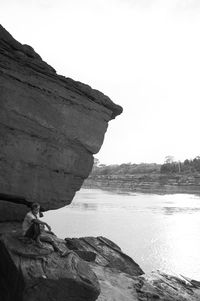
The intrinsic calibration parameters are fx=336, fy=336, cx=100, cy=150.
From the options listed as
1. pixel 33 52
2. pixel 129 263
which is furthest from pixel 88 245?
pixel 33 52

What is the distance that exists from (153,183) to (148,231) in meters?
49.9

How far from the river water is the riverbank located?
28.6m

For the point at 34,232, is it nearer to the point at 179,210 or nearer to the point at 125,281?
the point at 125,281

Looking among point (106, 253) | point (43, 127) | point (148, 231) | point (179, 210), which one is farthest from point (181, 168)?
point (43, 127)

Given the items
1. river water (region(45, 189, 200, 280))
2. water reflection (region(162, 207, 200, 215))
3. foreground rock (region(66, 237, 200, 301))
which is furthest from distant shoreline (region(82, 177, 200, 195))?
foreground rock (region(66, 237, 200, 301))

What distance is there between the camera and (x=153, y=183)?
80375mm

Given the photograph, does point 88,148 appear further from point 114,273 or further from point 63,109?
point 114,273

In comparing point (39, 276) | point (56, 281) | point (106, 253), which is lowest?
point (106, 253)

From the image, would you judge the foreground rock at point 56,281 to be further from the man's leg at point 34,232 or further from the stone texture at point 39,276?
Result: the man's leg at point 34,232

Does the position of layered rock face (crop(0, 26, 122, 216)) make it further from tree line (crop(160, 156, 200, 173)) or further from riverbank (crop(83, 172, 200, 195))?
tree line (crop(160, 156, 200, 173))

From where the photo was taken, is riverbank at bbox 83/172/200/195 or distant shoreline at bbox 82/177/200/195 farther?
riverbank at bbox 83/172/200/195

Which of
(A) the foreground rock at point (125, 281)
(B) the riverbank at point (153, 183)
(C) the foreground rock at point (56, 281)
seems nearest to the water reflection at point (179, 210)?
(B) the riverbank at point (153, 183)

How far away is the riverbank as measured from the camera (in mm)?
75312

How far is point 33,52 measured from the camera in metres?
12.2
